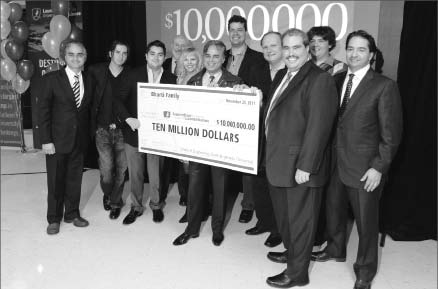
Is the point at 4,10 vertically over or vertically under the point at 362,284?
over

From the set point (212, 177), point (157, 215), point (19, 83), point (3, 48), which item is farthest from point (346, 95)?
point (3, 48)

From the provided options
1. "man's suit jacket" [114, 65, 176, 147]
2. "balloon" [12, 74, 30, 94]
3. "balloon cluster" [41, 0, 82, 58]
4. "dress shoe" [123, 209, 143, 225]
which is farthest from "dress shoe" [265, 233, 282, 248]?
"balloon" [12, 74, 30, 94]

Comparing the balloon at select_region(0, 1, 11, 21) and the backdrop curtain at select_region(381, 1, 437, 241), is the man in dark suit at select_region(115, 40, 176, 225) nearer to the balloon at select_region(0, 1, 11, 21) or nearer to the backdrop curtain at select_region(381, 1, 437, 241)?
the backdrop curtain at select_region(381, 1, 437, 241)

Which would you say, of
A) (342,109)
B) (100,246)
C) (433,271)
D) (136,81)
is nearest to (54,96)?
(136,81)

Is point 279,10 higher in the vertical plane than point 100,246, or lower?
higher

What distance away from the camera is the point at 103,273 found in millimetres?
2672

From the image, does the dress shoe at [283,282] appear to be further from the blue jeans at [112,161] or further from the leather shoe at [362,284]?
the blue jeans at [112,161]

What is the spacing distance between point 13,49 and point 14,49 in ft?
0.04

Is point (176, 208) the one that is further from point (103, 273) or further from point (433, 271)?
point (433, 271)

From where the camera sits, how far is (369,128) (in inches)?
90.5

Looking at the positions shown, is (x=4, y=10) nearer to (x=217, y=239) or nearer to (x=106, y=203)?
(x=106, y=203)

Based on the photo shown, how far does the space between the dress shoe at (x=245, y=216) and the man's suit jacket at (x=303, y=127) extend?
129cm

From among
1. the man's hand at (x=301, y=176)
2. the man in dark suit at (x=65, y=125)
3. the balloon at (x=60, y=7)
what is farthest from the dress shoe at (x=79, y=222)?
the balloon at (x=60, y=7)

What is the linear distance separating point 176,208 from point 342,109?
2041 mm
